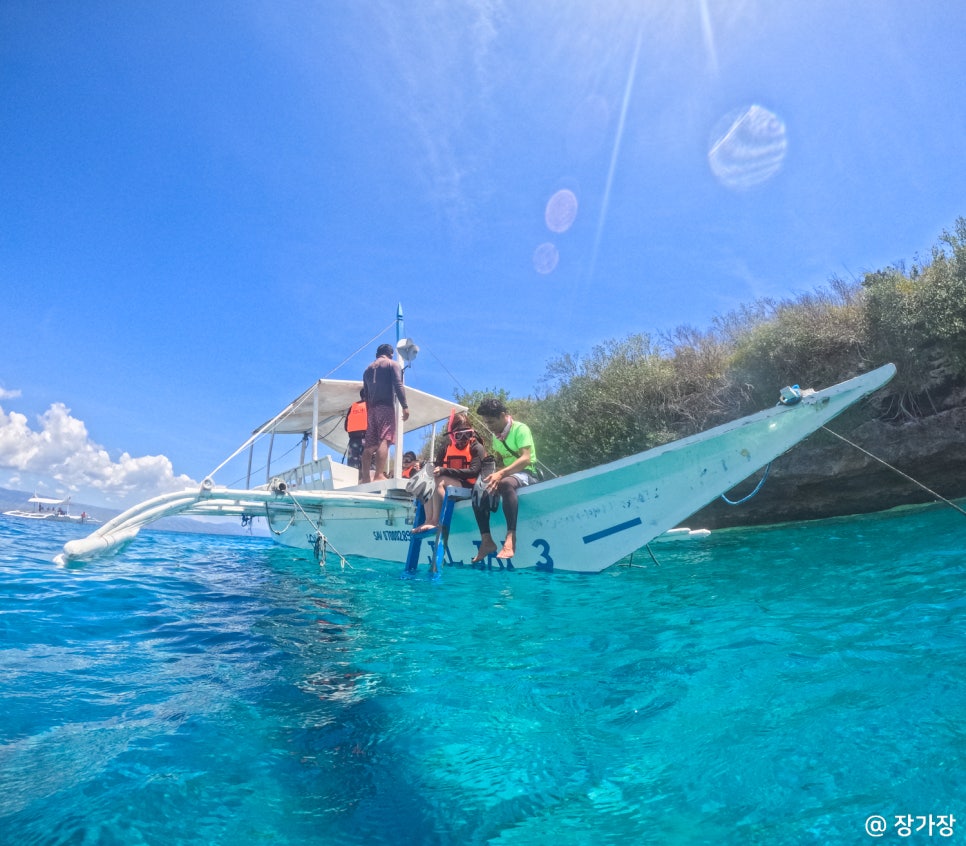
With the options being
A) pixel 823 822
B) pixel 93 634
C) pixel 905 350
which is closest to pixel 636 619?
pixel 823 822

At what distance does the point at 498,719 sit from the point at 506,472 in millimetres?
3930

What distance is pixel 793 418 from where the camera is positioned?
18.2 ft

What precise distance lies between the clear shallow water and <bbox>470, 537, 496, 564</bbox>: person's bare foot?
146 centimetres

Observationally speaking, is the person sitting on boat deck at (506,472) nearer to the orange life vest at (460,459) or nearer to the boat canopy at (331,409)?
the orange life vest at (460,459)

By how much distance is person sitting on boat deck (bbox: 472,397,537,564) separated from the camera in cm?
647

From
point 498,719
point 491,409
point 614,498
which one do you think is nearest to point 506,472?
point 491,409

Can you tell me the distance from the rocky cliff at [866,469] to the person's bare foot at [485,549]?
9348 millimetres

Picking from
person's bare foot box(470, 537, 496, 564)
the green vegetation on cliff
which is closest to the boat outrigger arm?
person's bare foot box(470, 537, 496, 564)

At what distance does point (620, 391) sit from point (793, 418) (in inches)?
436

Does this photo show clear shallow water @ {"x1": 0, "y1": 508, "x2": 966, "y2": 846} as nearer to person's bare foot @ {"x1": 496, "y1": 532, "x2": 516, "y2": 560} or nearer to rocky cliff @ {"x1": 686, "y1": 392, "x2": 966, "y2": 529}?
person's bare foot @ {"x1": 496, "y1": 532, "x2": 516, "y2": 560}

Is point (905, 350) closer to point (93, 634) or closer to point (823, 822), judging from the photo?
point (823, 822)

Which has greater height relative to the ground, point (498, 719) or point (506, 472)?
point (506, 472)

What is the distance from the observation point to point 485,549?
670 centimetres

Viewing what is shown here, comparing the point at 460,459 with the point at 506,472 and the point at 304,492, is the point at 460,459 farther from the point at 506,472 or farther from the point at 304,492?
the point at 304,492
